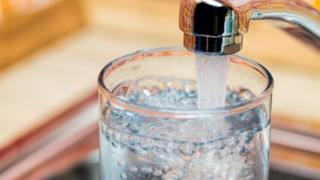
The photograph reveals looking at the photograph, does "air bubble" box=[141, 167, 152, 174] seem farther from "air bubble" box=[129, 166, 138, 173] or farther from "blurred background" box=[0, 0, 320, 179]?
"blurred background" box=[0, 0, 320, 179]

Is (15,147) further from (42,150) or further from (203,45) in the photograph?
(203,45)

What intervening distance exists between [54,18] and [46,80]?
0.14 m

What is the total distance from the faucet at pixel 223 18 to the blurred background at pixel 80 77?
1.05ft

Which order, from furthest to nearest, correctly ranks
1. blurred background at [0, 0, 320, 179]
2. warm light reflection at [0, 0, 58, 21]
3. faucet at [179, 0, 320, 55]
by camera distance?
warm light reflection at [0, 0, 58, 21]
blurred background at [0, 0, 320, 179]
faucet at [179, 0, 320, 55]

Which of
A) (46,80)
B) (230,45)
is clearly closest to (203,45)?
(230,45)

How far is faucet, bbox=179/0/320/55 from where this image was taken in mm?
484

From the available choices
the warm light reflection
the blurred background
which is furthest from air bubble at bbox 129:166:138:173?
the warm light reflection

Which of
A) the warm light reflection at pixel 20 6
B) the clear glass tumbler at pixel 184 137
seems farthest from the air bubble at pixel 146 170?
the warm light reflection at pixel 20 6

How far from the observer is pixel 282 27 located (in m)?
0.55

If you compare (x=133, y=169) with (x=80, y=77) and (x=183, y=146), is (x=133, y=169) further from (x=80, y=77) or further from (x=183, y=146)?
(x=80, y=77)

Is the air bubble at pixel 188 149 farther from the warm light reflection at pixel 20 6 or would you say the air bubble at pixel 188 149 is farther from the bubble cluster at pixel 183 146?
the warm light reflection at pixel 20 6

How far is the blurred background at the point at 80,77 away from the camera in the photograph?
876 mm

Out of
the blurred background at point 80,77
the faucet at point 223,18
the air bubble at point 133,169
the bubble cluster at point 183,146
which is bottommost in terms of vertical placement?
the blurred background at point 80,77

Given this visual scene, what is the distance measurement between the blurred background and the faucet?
32 cm
